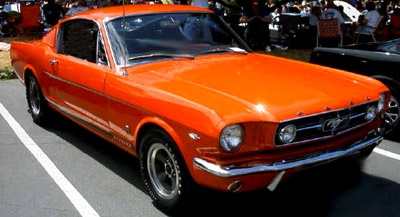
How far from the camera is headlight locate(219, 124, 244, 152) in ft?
10.1

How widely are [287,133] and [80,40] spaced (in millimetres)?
2749

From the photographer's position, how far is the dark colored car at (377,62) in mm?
5359

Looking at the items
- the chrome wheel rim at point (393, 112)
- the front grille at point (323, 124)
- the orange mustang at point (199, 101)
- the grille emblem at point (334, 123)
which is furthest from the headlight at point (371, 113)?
the chrome wheel rim at point (393, 112)

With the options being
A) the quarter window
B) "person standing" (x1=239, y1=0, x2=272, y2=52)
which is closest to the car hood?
the quarter window

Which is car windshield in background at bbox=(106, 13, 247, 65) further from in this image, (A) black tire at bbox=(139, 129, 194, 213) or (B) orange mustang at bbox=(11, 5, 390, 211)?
(A) black tire at bbox=(139, 129, 194, 213)

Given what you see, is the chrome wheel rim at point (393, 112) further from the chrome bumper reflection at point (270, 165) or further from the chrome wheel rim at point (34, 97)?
the chrome wheel rim at point (34, 97)

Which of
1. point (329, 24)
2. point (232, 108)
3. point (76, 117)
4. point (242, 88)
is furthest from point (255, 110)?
point (329, 24)

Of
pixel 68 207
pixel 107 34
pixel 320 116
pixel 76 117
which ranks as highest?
pixel 107 34

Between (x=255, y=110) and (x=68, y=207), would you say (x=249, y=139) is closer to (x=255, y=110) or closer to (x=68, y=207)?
(x=255, y=110)

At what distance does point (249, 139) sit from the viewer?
3117 millimetres

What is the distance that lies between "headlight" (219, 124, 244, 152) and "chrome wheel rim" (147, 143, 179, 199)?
56 cm

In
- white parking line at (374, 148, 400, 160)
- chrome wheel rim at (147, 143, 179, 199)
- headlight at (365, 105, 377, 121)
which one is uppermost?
headlight at (365, 105, 377, 121)

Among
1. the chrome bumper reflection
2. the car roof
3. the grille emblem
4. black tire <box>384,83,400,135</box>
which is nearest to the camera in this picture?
the chrome bumper reflection

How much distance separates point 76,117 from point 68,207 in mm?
1328
